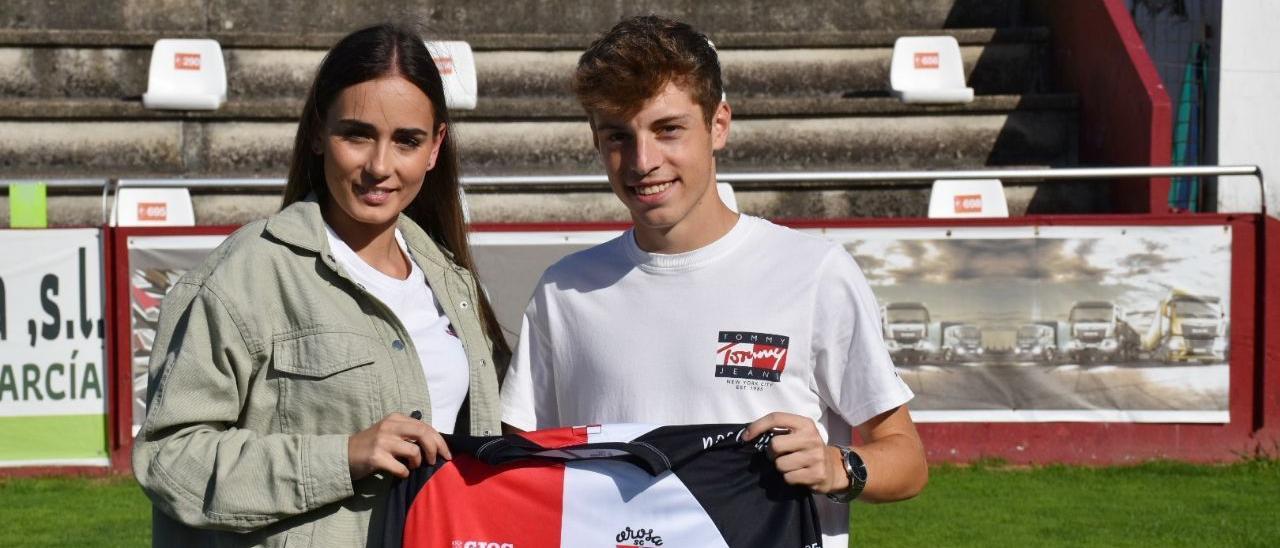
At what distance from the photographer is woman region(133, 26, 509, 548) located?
2520 mm

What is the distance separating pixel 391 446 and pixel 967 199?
23.1ft

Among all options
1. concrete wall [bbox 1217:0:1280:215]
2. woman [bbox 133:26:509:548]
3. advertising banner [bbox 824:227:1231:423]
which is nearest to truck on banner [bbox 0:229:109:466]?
advertising banner [bbox 824:227:1231:423]

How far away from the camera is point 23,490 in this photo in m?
7.42

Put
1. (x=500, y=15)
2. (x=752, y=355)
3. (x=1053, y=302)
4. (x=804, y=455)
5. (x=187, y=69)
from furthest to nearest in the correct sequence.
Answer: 1. (x=500, y=15)
2. (x=187, y=69)
3. (x=1053, y=302)
4. (x=752, y=355)
5. (x=804, y=455)

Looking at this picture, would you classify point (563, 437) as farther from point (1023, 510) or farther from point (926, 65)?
point (926, 65)

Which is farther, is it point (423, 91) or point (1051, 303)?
point (1051, 303)

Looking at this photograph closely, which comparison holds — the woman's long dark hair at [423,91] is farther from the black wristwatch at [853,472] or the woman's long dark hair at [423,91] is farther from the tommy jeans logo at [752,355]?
the black wristwatch at [853,472]

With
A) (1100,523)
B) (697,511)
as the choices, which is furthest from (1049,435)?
(697,511)

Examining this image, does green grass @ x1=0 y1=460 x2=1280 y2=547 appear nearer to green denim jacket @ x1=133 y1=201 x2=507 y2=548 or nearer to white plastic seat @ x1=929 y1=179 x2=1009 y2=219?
white plastic seat @ x1=929 y1=179 x2=1009 y2=219

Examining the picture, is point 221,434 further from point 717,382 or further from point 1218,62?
point 1218,62

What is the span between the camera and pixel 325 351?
2.61 metres

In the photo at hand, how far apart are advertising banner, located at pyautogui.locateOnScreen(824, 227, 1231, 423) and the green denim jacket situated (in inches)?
211

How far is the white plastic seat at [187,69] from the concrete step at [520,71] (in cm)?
55

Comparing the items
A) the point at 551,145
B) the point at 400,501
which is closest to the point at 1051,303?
the point at 551,145
